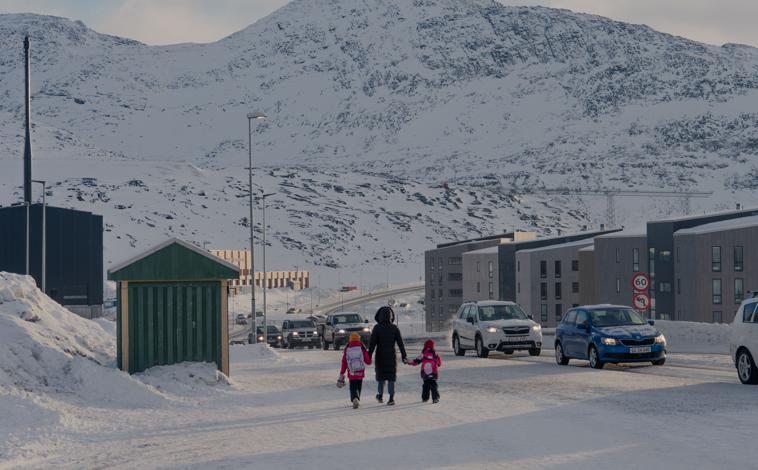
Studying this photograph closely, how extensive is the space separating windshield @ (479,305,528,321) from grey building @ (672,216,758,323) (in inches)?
1781

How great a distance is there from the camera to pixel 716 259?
3110 inches

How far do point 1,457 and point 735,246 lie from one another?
69805mm

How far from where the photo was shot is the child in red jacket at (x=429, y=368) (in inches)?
765

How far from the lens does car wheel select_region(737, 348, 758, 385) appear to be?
2198cm

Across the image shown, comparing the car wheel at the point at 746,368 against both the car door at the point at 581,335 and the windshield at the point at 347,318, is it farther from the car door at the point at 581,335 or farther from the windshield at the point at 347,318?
the windshield at the point at 347,318

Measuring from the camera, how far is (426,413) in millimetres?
18016

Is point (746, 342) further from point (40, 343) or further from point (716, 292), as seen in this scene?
point (716, 292)

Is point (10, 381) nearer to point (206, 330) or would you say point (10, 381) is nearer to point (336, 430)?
point (206, 330)

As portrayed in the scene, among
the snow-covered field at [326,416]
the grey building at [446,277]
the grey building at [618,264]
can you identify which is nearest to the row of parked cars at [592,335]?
the snow-covered field at [326,416]

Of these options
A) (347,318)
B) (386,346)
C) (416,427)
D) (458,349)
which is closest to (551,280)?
(347,318)

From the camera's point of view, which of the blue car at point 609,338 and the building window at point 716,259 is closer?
the blue car at point 609,338

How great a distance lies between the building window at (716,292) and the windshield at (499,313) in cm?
4836

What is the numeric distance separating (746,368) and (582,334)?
21.9 feet

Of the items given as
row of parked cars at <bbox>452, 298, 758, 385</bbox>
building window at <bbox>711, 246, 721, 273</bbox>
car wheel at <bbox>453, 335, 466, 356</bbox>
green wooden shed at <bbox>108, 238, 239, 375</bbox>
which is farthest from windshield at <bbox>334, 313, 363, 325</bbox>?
building window at <bbox>711, 246, 721, 273</bbox>
